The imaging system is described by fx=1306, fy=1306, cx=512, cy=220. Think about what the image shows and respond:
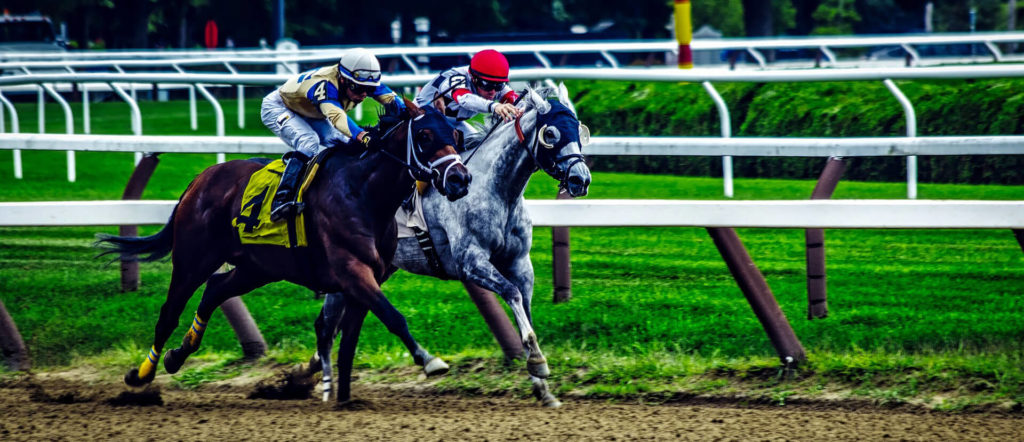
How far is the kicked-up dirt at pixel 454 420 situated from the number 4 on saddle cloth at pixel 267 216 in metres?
0.64

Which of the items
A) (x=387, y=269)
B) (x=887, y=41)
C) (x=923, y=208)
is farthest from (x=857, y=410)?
(x=887, y=41)

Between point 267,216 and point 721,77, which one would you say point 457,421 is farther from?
point 721,77

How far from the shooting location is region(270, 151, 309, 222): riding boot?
495cm

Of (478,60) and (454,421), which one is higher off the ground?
(478,60)

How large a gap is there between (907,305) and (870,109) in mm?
2913

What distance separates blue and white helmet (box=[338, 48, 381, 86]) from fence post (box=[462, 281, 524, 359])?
1017mm

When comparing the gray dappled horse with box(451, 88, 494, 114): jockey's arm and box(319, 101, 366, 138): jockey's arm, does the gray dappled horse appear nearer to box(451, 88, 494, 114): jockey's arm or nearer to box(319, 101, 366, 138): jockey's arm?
box(451, 88, 494, 114): jockey's arm

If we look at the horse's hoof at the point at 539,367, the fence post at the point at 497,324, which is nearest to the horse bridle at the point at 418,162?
the horse's hoof at the point at 539,367

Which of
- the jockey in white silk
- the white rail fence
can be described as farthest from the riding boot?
the white rail fence

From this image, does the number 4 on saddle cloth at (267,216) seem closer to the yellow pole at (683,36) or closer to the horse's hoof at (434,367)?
the horse's hoof at (434,367)

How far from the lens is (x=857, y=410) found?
4727mm

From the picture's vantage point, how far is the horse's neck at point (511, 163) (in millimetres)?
4957

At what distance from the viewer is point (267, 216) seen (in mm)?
5035

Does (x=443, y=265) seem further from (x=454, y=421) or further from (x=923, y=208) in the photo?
(x=923, y=208)
